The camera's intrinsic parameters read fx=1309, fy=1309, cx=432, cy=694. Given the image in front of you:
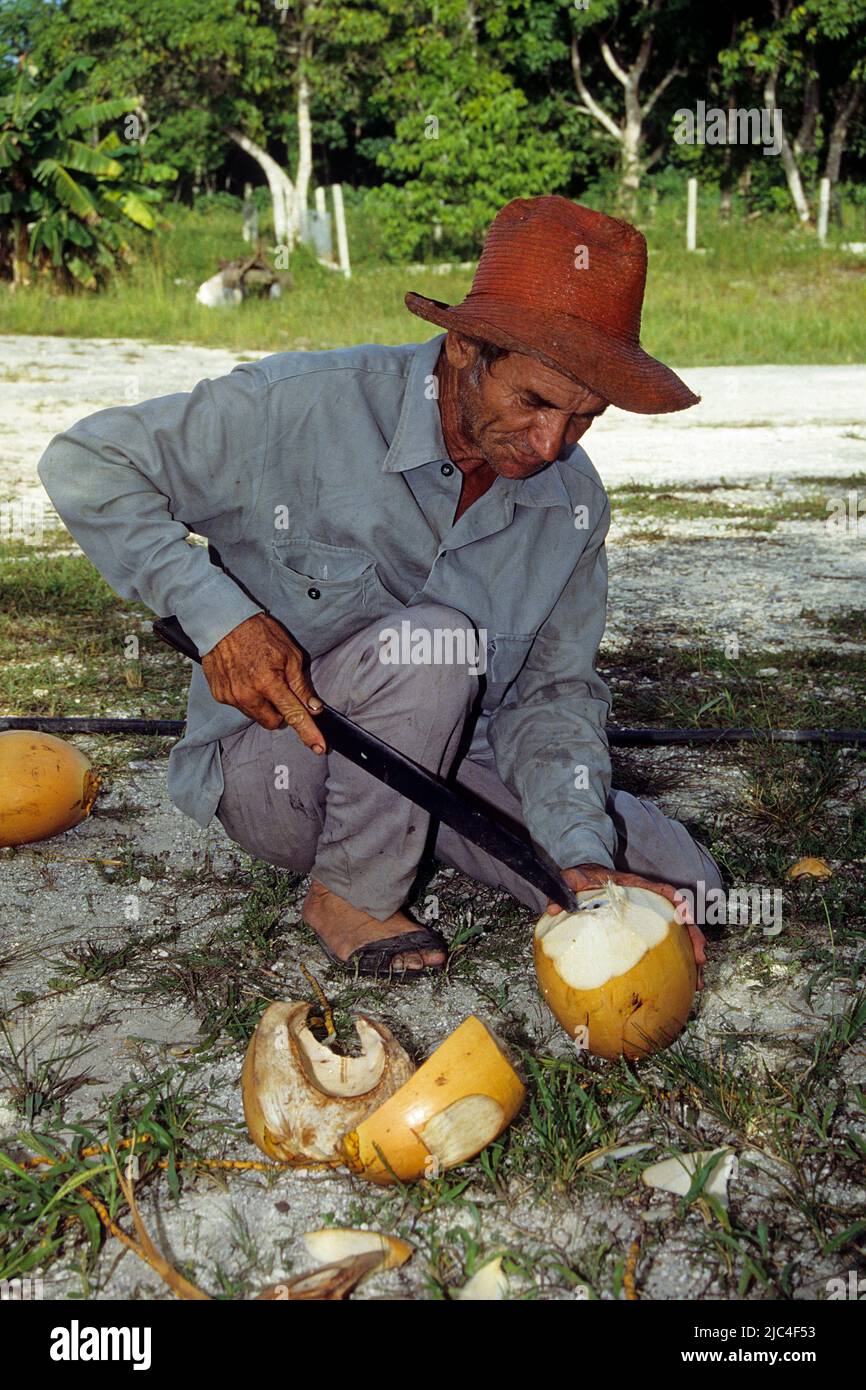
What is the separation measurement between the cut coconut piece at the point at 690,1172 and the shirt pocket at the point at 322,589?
120cm

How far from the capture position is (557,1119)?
219cm

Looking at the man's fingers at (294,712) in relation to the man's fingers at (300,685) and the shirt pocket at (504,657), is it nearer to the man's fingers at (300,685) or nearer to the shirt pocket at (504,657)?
the man's fingers at (300,685)

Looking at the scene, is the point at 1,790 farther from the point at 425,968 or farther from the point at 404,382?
the point at 404,382

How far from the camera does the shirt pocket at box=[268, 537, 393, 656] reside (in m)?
2.66

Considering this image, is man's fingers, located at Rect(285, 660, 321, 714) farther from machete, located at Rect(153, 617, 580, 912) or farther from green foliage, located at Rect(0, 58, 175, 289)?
green foliage, located at Rect(0, 58, 175, 289)

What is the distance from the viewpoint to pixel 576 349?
2293mm

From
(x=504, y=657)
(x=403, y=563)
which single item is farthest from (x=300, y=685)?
(x=504, y=657)

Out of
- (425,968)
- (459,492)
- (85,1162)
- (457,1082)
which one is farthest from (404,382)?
(85,1162)

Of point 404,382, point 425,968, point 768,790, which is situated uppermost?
point 404,382

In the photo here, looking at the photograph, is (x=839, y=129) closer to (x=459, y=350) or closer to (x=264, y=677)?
(x=459, y=350)

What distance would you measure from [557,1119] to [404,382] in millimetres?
1449

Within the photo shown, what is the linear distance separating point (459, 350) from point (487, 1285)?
162 cm

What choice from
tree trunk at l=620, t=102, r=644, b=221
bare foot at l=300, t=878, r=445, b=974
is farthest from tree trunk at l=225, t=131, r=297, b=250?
bare foot at l=300, t=878, r=445, b=974

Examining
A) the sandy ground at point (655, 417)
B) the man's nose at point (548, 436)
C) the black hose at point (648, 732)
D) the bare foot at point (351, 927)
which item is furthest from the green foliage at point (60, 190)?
the man's nose at point (548, 436)
